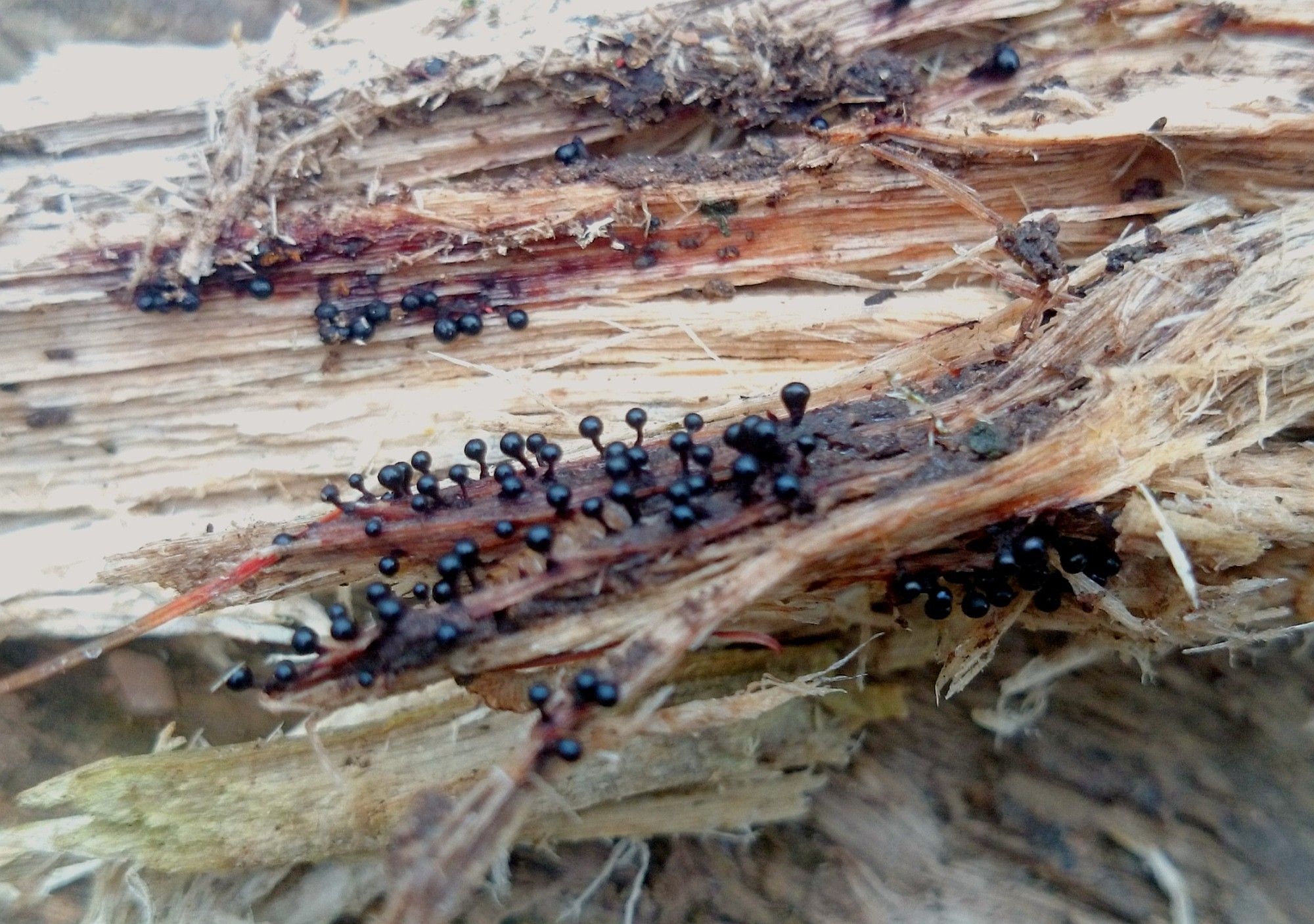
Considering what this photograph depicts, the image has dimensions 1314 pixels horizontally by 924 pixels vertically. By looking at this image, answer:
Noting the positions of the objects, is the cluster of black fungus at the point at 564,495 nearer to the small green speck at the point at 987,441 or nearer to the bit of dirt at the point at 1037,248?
the small green speck at the point at 987,441

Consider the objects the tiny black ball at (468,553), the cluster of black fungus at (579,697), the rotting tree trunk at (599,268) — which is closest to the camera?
the cluster of black fungus at (579,697)

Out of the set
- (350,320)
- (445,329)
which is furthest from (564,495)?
(350,320)

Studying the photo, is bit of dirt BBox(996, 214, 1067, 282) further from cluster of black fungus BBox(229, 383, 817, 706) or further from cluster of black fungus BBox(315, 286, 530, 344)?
cluster of black fungus BBox(315, 286, 530, 344)

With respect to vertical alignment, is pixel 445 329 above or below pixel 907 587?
above

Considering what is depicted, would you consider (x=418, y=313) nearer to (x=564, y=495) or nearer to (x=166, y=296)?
(x=166, y=296)

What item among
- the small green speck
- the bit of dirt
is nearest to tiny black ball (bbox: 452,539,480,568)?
the small green speck

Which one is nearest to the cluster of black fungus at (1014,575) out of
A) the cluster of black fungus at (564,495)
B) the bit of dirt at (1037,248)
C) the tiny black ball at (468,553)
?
the cluster of black fungus at (564,495)

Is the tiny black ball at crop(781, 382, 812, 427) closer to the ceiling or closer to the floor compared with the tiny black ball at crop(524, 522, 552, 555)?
closer to the ceiling
